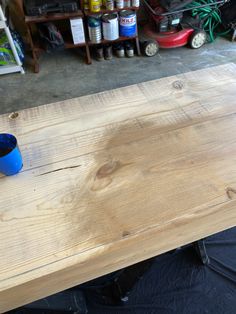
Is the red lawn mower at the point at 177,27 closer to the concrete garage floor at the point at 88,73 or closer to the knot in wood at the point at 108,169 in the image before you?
the concrete garage floor at the point at 88,73

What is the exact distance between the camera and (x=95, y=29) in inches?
76.3

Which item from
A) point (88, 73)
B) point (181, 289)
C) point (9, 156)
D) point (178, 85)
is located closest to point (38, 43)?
point (88, 73)

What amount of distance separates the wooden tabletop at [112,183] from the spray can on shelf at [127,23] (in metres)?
1.36

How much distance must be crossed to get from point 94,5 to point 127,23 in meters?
0.27

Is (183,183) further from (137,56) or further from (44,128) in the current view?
(137,56)

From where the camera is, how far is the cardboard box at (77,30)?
1.89 metres

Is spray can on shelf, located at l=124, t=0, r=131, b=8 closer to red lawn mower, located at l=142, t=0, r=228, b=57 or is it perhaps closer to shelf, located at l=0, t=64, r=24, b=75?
red lawn mower, located at l=142, t=0, r=228, b=57

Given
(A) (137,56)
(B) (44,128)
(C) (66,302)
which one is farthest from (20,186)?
(A) (137,56)

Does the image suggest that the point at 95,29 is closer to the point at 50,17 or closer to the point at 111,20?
the point at 111,20

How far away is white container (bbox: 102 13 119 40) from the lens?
1.91 m

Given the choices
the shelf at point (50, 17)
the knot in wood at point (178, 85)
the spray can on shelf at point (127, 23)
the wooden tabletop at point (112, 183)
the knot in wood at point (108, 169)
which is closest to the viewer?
the wooden tabletop at point (112, 183)

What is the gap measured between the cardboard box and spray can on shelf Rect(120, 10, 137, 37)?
30 cm

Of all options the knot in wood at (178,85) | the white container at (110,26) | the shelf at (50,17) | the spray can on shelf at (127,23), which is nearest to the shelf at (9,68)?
the shelf at (50,17)

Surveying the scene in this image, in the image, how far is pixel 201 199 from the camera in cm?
57
